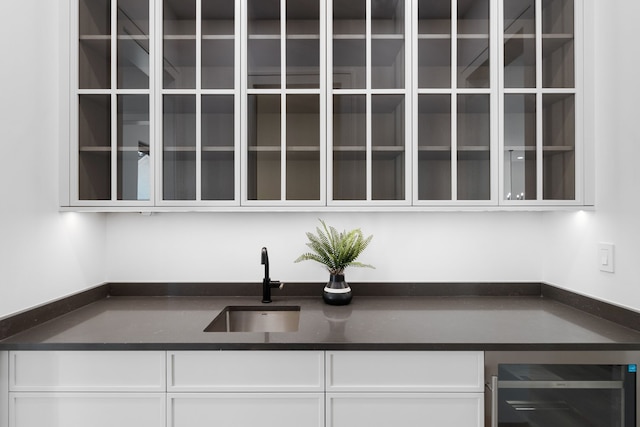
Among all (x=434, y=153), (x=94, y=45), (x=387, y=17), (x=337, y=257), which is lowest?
(x=337, y=257)

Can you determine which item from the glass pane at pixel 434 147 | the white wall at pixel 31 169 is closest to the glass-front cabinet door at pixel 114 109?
the white wall at pixel 31 169

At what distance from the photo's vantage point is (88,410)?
1406 millimetres

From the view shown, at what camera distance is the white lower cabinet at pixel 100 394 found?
55.2 inches

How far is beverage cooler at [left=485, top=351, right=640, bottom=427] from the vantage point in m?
1.40

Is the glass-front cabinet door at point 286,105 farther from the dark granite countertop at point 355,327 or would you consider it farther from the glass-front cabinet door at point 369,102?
the dark granite countertop at point 355,327

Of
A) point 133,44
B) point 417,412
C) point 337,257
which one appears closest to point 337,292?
point 337,257

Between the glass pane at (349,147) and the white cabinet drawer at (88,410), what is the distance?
110 cm

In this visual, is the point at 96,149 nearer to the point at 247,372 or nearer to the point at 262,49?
the point at 262,49

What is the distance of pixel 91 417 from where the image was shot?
1.41 metres

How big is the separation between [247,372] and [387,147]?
43.8 inches

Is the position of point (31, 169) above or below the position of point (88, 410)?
above

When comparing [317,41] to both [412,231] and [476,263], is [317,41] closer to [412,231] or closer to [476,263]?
[412,231]

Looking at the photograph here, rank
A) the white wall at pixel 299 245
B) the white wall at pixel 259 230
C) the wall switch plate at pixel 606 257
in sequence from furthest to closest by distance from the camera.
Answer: the white wall at pixel 299 245 → the wall switch plate at pixel 606 257 → the white wall at pixel 259 230

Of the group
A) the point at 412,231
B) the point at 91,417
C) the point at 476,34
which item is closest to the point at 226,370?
the point at 91,417
